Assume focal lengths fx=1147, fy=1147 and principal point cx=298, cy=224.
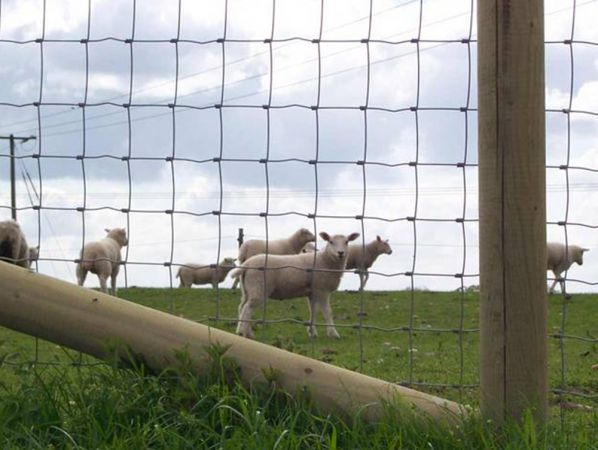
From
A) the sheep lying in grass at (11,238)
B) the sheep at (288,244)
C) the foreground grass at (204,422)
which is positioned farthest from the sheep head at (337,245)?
the foreground grass at (204,422)

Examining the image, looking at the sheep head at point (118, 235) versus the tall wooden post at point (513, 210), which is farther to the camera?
the sheep head at point (118, 235)

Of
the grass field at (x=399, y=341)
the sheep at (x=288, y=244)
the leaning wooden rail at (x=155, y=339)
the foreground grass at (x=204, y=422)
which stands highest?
the sheep at (x=288, y=244)

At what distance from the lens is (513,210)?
3.68m

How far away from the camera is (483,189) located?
12.2 feet

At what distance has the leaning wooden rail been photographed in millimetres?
3676

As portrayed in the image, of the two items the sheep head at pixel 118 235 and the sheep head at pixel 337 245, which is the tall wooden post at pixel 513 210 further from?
the sheep head at pixel 118 235

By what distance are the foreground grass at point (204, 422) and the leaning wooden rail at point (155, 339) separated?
0.06m

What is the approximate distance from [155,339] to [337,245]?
11.3 m

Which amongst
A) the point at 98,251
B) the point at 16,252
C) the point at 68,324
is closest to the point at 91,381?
the point at 68,324

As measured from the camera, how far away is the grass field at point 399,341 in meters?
4.36

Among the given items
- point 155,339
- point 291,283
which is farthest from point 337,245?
point 155,339

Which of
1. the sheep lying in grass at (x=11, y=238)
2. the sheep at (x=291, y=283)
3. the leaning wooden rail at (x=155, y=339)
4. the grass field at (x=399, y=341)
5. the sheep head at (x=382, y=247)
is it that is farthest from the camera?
the sheep head at (x=382, y=247)

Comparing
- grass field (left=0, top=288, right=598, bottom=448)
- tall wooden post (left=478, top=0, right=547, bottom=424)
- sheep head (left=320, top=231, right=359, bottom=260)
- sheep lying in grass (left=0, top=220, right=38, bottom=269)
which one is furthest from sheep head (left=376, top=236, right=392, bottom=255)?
tall wooden post (left=478, top=0, right=547, bottom=424)

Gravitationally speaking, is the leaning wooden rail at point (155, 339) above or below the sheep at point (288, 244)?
below
